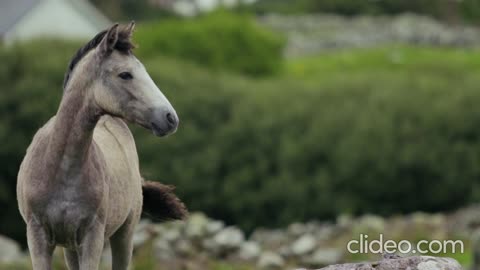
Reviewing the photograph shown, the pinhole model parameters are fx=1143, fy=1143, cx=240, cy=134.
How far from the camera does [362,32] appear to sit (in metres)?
54.9

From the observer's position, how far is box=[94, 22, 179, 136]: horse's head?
5.59 m

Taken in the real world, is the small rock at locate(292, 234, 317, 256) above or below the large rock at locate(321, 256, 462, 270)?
above

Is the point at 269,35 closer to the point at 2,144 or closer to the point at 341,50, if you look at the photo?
the point at 341,50

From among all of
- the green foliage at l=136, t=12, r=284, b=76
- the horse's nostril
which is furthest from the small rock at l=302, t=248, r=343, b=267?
the green foliage at l=136, t=12, r=284, b=76

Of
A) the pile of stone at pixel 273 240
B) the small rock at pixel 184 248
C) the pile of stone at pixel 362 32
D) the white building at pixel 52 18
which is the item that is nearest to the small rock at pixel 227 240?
the pile of stone at pixel 273 240

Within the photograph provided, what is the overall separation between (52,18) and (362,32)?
2007 cm

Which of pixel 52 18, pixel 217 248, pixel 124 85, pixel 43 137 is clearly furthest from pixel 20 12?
pixel 124 85

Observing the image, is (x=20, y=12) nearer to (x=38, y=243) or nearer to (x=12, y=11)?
(x=12, y=11)

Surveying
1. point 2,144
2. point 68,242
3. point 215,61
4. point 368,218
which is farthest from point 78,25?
point 68,242

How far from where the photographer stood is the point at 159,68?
84.7 feet

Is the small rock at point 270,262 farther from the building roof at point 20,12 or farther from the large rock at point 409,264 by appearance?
the building roof at point 20,12

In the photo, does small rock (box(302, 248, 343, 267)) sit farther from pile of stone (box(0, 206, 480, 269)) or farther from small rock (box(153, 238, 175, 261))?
small rock (box(153, 238, 175, 261))

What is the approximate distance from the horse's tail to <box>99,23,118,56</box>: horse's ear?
1.41 meters

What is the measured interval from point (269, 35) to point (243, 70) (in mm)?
2141
